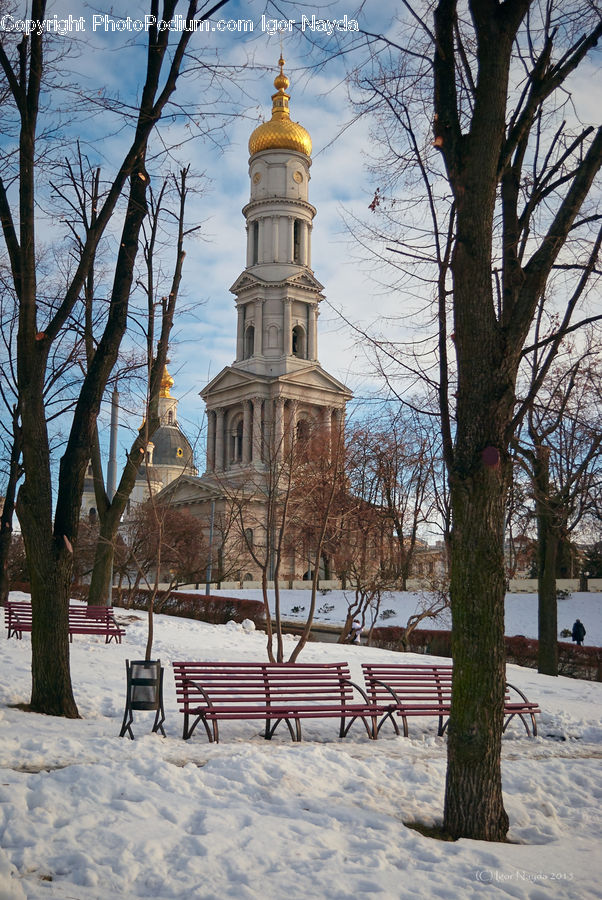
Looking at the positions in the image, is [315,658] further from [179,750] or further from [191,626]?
[179,750]

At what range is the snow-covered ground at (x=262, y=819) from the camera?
15.7ft

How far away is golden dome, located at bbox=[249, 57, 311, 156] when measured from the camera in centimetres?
6725

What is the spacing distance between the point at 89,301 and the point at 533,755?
383 inches

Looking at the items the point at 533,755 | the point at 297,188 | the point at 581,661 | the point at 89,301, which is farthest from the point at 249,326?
the point at 533,755

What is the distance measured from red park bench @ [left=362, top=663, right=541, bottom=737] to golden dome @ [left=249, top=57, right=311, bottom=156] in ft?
203

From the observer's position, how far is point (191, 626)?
2566cm

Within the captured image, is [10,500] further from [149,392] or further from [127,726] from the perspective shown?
[127,726]

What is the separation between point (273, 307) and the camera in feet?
229

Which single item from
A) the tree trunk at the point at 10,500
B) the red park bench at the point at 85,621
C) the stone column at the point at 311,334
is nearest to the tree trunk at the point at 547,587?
the red park bench at the point at 85,621

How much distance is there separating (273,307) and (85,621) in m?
53.6

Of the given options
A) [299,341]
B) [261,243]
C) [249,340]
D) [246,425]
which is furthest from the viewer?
[249,340]

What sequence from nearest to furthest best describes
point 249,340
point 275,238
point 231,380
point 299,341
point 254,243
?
point 231,380, point 275,238, point 299,341, point 254,243, point 249,340

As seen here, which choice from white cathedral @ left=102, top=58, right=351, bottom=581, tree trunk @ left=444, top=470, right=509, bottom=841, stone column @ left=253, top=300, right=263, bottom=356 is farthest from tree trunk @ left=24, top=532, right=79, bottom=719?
stone column @ left=253, top=300, right=263, bottom=356

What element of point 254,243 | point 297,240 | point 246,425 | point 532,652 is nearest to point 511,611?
point 532,652
